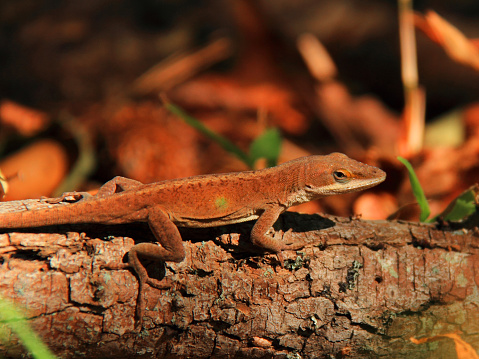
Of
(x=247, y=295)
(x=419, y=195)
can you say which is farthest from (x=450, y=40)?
(x=247, y=295)

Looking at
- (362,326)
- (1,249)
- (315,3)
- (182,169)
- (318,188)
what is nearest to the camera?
(1,249)

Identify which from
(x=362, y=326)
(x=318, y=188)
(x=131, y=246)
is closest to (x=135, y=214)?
(x=131, y=246)

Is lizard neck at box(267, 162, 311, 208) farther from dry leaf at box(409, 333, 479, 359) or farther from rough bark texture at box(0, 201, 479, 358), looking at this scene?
dry leaf at box(409, 333, 479, 359)

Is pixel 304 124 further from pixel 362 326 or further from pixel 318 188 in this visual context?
pixel 362 326

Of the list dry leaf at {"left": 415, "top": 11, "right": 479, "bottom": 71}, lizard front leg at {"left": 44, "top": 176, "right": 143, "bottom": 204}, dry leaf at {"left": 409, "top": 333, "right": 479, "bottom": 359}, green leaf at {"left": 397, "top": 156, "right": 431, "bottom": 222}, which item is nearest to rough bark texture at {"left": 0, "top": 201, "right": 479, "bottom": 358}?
dry leaf at {"left": 409, "top": 333, "right": 479, "bottom": 359}

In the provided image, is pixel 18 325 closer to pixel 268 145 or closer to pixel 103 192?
pixel 103 192

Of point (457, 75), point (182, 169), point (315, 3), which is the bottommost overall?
point (182, 169)

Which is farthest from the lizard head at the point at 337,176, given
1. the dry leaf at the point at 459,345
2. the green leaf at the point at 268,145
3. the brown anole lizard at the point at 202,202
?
the dry leaf at the point at 459,345
